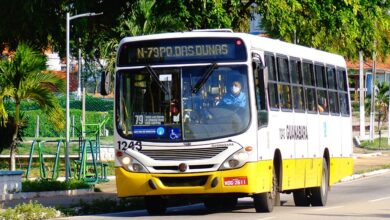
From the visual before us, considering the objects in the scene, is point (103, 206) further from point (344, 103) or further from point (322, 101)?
point (344, 103)

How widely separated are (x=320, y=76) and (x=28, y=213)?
26.8ft

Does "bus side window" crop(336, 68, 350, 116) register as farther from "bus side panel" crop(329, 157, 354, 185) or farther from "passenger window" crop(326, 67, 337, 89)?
"bus side panel" crop(329, 157, 354, 185)

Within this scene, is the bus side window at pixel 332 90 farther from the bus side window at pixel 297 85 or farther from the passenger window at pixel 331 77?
the bus side window at pixel 297 85

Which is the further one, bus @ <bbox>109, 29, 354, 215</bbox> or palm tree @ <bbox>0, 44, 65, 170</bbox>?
palm tree @ <bbox>0, 44, 65, 170</bbox>

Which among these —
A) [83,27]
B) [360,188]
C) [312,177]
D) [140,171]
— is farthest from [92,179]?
[140,171]

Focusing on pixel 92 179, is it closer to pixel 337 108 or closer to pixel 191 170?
pixel 337 108

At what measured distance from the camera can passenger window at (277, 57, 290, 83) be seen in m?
22.3

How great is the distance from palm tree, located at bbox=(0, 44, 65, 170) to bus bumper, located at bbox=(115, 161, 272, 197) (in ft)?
37.7

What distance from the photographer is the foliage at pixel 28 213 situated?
63.2ft

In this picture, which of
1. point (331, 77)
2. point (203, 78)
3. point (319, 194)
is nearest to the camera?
point (203, 78)

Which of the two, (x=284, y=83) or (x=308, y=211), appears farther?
(x=284, y=83)

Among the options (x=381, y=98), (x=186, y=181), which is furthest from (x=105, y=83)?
(x=381, y=98)

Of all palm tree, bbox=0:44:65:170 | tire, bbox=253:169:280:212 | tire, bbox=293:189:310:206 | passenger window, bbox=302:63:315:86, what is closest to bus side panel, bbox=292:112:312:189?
passenger window, bbox=302:63:315:86

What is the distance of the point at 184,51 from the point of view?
20.4 m
